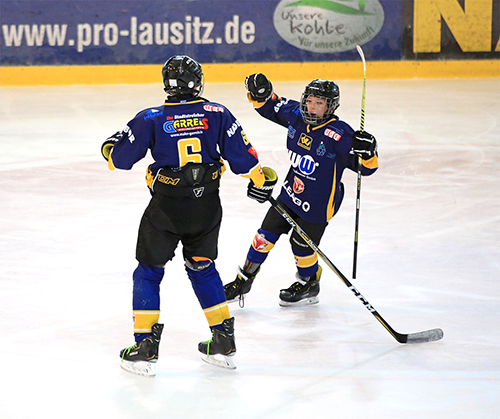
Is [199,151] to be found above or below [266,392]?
above

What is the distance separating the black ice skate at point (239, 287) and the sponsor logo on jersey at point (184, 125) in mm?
1136

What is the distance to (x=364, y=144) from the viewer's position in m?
3.39

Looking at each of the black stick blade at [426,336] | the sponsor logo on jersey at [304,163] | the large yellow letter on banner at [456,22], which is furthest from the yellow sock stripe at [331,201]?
the large yellow letter on banner at [456,22]

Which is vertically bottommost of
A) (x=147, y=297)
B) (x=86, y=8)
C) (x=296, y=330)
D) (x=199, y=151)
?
(x=296, y=330)

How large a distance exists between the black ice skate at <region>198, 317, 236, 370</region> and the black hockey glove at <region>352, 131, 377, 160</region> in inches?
37.3

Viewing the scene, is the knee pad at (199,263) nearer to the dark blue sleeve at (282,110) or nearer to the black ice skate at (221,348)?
the black ice skate at (221,348)

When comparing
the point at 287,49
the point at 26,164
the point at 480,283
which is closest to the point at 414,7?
the point at 287,49

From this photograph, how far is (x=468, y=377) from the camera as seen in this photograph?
2.96 meters

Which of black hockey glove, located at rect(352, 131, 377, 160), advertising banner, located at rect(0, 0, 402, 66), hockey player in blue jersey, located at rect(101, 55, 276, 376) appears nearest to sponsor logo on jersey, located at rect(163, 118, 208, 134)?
hockey player in blue jersey, located at rect(101, 55, 276, 376)

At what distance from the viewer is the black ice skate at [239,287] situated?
3777 mm

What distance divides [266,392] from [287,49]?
961 centimetres

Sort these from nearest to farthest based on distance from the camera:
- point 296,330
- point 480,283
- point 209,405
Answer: point 209,405 → point 296,330 → point 480,283

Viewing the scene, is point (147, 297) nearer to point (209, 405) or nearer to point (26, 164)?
point (209, 405)

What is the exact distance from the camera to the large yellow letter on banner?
11.8m
